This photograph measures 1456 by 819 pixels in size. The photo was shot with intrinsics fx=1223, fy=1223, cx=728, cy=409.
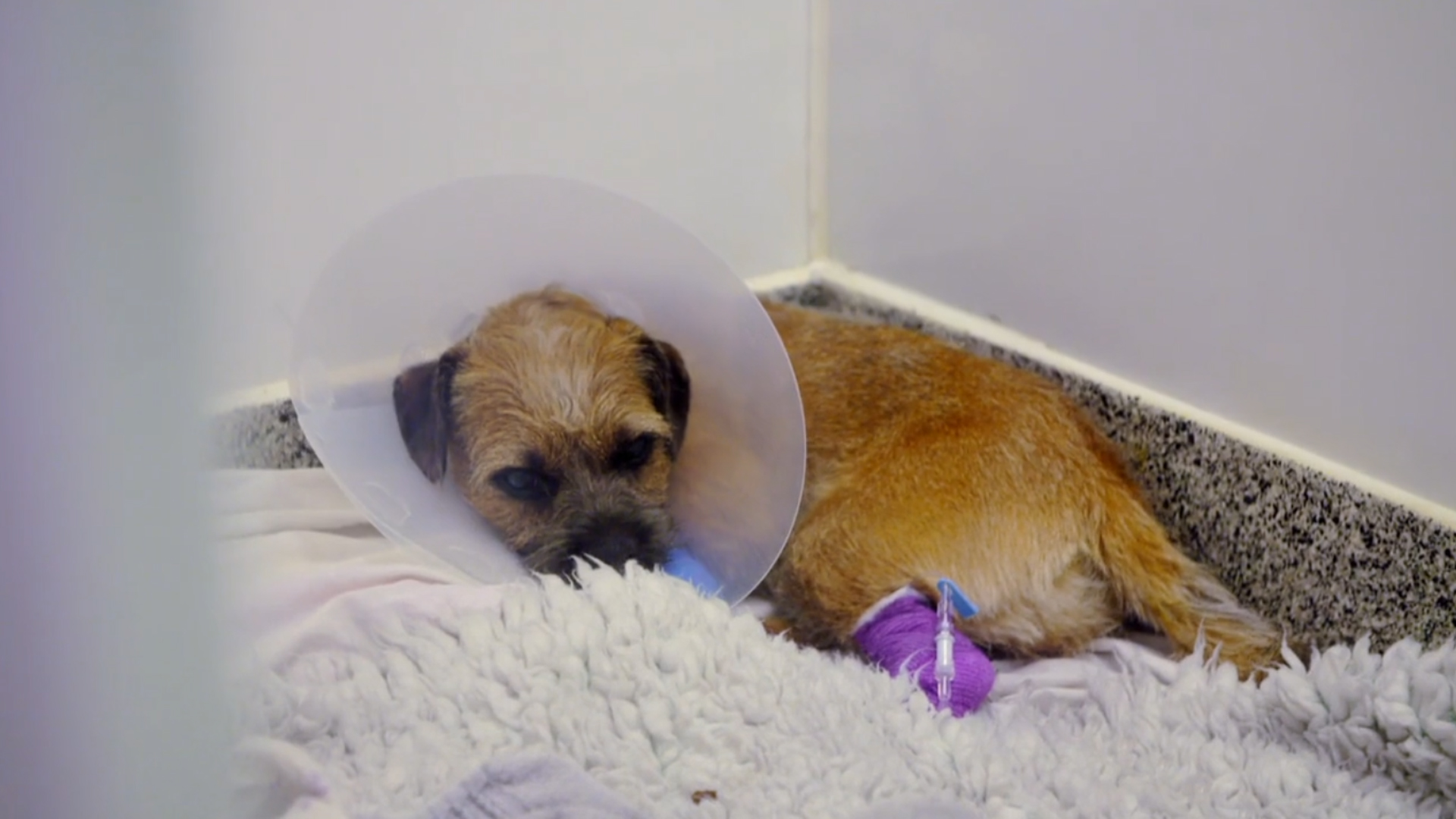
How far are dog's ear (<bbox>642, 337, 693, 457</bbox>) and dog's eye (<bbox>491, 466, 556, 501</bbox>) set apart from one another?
0.18 metres

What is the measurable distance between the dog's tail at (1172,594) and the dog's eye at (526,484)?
791mm

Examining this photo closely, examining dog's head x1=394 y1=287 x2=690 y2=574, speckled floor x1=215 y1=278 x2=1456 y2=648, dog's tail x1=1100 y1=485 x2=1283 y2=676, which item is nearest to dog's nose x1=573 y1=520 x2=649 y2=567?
dog's head x1=394 y1=287 x2=690 y2=574

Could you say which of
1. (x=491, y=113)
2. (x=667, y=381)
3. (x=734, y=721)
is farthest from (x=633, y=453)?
(x=491, y=113)

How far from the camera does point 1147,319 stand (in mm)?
1962

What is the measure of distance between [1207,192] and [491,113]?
1.18 m

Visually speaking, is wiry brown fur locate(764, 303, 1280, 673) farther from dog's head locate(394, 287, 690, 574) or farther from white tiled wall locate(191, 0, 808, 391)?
white tiled wall locate(191, 0, 808, 391)

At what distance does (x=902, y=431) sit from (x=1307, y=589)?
62 cm

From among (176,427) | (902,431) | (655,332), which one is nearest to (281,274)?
(655,332)

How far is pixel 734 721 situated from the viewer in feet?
4.60

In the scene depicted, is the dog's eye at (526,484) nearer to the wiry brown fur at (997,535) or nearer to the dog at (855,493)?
the dog at (855,493)

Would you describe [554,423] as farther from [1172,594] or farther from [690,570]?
[1172,594]

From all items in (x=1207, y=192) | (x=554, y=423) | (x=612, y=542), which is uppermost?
(x=1207, y=192)

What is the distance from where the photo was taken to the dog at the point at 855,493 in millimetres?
1652

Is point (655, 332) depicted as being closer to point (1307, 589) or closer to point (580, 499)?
point (580, 499)
